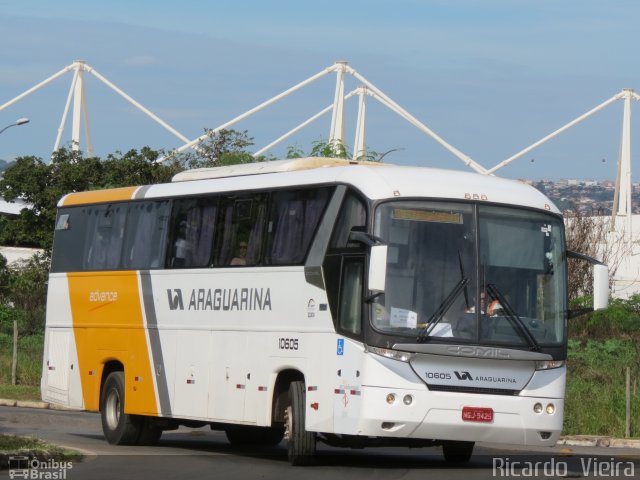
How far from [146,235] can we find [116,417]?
248cm

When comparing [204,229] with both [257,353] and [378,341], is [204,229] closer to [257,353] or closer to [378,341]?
[257,353]

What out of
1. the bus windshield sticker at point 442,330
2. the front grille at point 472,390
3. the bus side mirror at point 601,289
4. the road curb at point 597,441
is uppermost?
the bus side mirror at point 601,289

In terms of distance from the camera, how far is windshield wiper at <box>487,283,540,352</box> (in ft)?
47.1

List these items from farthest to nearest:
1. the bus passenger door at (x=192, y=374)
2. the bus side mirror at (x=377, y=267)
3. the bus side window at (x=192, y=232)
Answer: the bus side window at (x=192, y=232) < the bus passenger door at (x=192, y=374) < the bus side mirror at (x=377, y=267)

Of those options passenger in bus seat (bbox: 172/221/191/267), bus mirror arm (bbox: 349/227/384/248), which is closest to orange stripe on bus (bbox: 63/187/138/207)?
passenger in bus seat (bbox: 172/221/191/267)

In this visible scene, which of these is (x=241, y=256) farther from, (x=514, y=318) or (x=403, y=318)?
(x=514, y=318)

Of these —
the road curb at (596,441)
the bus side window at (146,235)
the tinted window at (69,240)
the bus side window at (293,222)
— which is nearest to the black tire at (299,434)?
the bus side window at (293,222)

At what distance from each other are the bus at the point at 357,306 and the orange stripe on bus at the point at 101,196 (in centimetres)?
116

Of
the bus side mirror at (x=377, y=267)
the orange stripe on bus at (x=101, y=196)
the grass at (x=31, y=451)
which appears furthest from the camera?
the orange stripe on bus at (x=101, y=196)

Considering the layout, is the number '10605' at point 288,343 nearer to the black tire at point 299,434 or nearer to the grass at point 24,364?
the black tire at point 299,434

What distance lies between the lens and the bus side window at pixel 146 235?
60.0 ft

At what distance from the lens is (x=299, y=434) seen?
15109mm

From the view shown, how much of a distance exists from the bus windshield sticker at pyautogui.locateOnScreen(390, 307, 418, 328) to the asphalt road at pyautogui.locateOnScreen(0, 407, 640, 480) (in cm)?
149

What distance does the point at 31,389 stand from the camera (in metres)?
29.6
